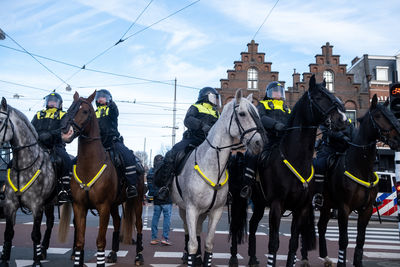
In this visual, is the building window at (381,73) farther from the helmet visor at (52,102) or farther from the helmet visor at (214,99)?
the helmet visor at (52,102)

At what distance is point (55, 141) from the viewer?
24.7 ft

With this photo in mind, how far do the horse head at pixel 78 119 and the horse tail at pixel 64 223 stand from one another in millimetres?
2172

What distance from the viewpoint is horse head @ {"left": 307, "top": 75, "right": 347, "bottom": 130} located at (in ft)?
18.8

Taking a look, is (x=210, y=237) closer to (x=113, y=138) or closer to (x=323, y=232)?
(x=113, y=138)

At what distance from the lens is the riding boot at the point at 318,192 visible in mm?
6820

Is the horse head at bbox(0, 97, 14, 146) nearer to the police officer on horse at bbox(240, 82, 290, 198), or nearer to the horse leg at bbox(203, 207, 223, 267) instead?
the horse leg at bbox(203, 207, 223, 267)

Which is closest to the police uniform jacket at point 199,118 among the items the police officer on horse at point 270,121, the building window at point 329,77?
the police officer on horse at point 270,121

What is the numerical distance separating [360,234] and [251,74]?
3067 centimetres

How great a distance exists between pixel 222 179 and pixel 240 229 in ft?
6.24

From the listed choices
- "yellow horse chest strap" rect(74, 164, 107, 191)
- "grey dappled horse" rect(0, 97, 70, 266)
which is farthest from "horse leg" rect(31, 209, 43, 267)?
"yellow horse chest strap" rect(74, 164, 107, 191)

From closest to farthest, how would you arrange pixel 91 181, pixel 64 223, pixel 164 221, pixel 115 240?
pixel 91 181, pixel 64 223, pixel 115 240, pixel 164 221

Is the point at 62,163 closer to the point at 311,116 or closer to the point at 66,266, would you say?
the point at 66,266

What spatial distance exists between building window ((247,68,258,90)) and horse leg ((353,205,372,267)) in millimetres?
29824

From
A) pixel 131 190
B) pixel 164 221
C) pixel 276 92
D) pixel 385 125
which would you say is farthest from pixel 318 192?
pixel 164 221
